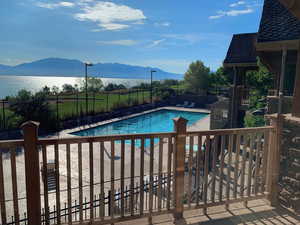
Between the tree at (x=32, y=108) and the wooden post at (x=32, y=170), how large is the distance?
13040 mm

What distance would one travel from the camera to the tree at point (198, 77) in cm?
3060

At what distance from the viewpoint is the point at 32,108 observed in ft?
46.1

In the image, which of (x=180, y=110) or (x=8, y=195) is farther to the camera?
(x=180, y=110)

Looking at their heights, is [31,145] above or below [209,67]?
below

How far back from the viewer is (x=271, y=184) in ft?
9.41

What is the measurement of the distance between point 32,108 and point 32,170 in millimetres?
13593

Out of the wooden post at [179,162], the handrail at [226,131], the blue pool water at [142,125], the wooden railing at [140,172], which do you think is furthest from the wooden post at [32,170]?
the blue pool water at [142,125]

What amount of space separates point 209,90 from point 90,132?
20.2 m

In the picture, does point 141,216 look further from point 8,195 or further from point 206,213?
point 8,195

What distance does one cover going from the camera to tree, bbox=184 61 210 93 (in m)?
30.6

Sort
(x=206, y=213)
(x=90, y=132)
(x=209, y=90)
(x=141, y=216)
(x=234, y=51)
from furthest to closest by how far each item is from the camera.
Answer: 1. (x=209, y=90)
2. (x=90, y=132)
3. (x=234, y=51)
4. (x=206, y=213)
5. (x=141, y=216)

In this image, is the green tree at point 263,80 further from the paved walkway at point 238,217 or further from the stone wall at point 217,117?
the paved walkway at point 238,217

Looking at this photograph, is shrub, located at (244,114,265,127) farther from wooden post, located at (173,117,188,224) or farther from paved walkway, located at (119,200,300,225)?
wooden post, located at (173,117,188,224)

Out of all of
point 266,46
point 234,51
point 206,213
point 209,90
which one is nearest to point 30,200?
point 206,213
